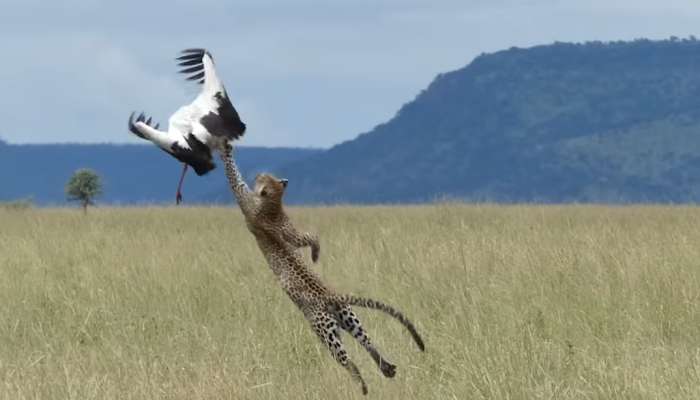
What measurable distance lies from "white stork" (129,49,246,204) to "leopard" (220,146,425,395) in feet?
1.50

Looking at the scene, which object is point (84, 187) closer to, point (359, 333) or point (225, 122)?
point (225, 122)

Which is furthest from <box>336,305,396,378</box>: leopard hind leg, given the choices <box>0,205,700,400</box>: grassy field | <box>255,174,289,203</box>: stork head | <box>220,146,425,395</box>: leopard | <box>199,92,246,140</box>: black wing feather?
<box>199,92,246,140</box>: black wing feather

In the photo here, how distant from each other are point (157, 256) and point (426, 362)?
540 centimetres

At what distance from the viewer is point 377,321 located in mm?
7332

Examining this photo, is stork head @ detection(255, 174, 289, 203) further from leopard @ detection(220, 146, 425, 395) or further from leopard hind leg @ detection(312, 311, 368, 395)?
leopard hind leg @ detection(312, 311, 368, 395)

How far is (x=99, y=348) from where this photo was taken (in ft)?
22.7

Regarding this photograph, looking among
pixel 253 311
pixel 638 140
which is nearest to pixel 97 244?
pixel 253 311

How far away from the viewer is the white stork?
200 inches

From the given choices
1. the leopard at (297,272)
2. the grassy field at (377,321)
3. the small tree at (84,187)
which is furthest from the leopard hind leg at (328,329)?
the small tree at (84,187)

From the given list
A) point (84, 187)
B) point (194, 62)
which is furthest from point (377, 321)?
point (84, 187)

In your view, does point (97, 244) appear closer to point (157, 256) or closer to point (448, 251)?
point (157, 256)

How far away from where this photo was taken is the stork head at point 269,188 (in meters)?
4.37

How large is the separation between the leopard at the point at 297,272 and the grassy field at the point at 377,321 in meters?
0.72

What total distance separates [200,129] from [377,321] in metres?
2.58
